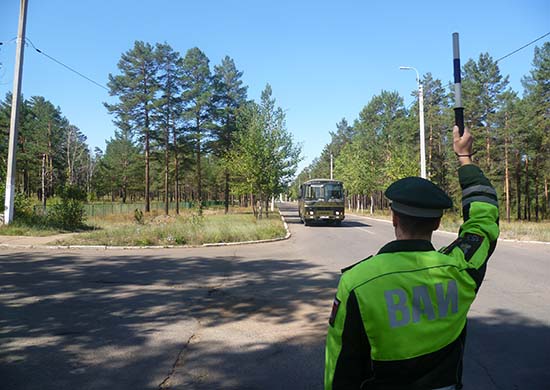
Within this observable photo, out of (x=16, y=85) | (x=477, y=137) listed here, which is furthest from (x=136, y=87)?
(x=477, y=137)

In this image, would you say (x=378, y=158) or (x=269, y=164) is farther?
(x=378, y=158)

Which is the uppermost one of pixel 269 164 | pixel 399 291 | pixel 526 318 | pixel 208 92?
pixel 208 92

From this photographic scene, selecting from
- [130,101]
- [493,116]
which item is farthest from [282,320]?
[493,116]

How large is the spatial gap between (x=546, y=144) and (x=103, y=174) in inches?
2737

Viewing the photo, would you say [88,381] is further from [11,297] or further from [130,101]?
[130,101]

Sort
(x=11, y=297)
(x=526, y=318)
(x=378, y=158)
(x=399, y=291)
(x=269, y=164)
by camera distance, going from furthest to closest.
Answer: (x=378, y=158) → (x=269, y=164) → (x=11, y=297) → (x=526, y=318) → (x=399, y=291)

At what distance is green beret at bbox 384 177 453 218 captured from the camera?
5.21 ft

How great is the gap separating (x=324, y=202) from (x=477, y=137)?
26621 mm

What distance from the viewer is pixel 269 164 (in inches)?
1212

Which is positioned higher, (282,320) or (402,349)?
(402,349)

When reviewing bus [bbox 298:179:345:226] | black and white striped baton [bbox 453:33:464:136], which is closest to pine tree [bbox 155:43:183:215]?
bus [bbox 298:179:345:226]

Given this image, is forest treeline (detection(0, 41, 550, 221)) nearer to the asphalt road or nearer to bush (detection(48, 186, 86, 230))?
bush (detection(48, 186, 86, 230))

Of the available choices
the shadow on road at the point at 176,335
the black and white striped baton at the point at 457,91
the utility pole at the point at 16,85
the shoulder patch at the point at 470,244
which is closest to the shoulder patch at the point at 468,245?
the shoulder patch at the point at 470,244

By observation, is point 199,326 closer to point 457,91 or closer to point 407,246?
point 457,91
